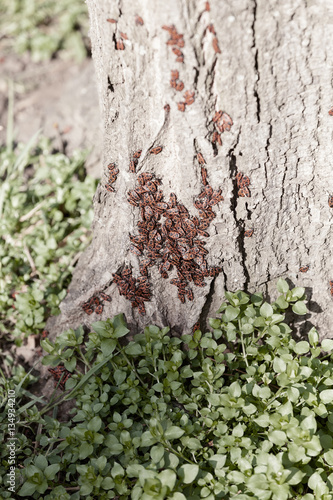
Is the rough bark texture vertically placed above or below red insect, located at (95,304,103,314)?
above

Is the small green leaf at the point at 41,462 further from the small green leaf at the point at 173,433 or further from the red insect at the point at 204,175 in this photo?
the red insect at the point at 204,175

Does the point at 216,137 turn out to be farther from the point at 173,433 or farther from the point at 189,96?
the point at 173,433

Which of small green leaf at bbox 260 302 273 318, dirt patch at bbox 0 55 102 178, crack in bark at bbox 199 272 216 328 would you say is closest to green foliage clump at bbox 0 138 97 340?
dirt patch at bbox 0 55 102 178

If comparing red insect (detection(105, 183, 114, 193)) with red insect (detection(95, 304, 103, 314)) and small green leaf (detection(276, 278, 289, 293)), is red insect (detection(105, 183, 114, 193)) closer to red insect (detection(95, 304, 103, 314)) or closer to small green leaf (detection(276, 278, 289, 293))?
red insect (detection(95, 304, 103, 314))

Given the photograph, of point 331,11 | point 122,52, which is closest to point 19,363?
point 122,52

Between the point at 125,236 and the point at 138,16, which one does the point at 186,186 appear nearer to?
the point at 125,236
